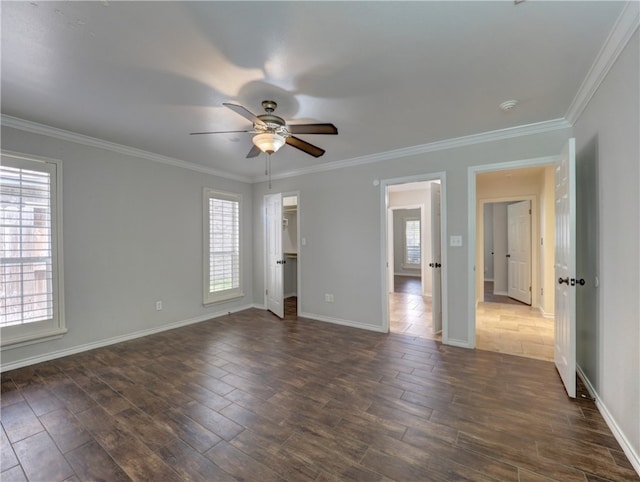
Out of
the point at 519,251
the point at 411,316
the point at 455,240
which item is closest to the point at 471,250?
the point at 455,240

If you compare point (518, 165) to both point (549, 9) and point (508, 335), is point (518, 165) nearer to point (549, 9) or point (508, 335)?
point (549, 9)

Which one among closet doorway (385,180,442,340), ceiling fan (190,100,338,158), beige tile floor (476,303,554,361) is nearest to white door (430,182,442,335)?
closet doorway (385,180,442,340)

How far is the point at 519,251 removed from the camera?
6156 mm

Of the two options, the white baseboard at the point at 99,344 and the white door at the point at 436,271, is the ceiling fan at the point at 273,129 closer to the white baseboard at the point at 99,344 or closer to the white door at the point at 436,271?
the white door at the point at 436,271

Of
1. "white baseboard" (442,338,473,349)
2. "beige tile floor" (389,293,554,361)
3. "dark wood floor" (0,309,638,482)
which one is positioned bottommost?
"dark wood floor" (0,309,638,482)

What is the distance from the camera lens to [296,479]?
160 cm

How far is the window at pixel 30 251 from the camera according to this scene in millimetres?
2887

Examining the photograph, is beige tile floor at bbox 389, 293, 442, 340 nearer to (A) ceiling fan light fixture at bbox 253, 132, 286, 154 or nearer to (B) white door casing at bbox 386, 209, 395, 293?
(B) white door casing at bbox 386, 209, 395, 293

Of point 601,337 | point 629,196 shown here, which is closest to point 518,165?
point 629,196

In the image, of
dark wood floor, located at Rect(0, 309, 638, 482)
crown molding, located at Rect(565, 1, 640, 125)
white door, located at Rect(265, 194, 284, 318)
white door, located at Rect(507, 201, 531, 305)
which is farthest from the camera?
white door, located at Rect(507, 201, 531, 305)

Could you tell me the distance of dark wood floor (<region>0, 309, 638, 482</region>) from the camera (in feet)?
5.50

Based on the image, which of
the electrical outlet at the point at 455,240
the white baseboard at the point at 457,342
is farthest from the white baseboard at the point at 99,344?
the electrical outlet at the point at 455,240

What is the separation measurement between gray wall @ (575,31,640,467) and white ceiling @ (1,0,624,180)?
0.33 metres

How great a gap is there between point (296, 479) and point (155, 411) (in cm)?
134
